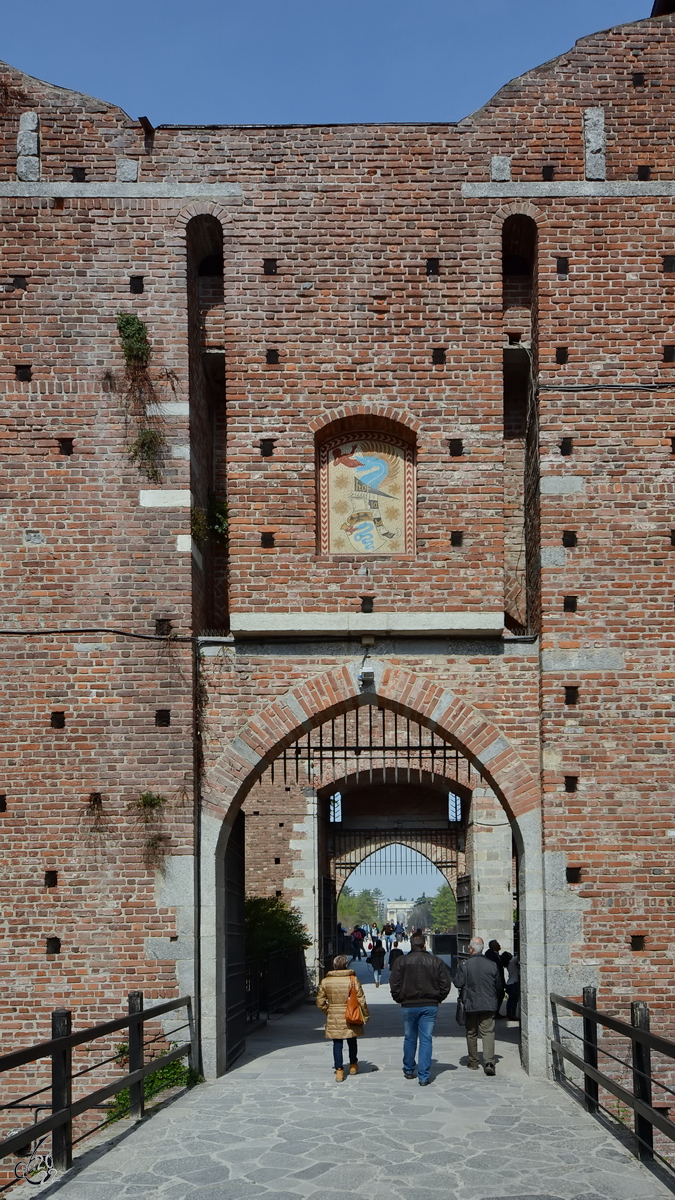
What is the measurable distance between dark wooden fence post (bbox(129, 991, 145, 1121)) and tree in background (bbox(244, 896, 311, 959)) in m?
6.45

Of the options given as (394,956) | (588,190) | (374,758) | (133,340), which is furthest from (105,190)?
(374,758)

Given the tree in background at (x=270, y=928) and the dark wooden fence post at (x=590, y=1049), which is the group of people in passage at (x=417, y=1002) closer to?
the dark wooden fence post at (x=590, y=1049)

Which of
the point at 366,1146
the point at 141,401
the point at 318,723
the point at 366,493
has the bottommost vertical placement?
the point at 366,1146

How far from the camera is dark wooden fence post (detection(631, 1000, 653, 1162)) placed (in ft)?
23.3

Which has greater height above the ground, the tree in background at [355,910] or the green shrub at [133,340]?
the green shrub at [133,340]

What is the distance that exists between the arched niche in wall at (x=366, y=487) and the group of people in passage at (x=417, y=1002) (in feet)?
11.6

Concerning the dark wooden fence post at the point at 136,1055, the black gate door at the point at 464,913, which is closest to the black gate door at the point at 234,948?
the dark wooden fence post at the point at 136,1055

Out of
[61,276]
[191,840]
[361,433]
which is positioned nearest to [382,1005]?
[191,840]

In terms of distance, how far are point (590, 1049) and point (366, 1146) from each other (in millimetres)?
1975

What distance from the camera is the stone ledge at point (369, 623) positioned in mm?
11023

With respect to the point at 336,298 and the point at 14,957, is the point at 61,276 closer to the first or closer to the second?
the point at 336,298

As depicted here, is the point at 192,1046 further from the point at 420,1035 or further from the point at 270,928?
the point at 270,928

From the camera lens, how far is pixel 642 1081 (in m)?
7.19

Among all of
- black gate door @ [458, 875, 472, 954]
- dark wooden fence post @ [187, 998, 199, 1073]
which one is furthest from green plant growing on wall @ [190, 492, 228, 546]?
black gate door @ [458, 875, 472, 954]
